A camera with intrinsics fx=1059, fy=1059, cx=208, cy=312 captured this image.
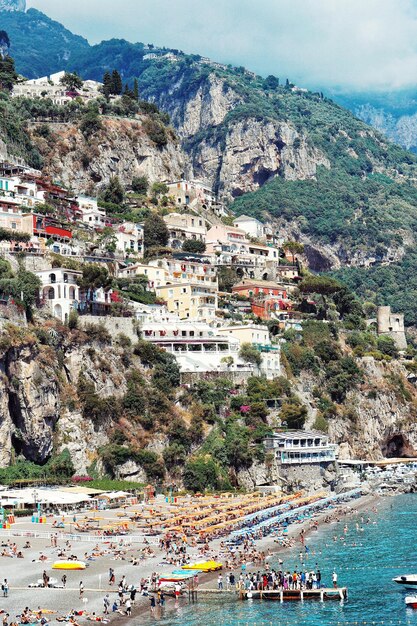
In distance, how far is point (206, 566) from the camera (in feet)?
173

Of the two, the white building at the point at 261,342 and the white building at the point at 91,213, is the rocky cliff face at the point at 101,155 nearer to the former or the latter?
the white building at the point at 91,213

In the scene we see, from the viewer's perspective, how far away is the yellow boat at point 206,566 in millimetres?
51844

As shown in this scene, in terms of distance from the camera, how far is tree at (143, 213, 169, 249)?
109875 millimetres

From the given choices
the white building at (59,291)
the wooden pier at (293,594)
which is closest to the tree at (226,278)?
the white building at (59,291)

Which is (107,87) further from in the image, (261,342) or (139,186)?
(261,342)

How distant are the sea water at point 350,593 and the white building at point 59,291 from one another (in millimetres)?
24939

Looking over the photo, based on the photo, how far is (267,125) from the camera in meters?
192

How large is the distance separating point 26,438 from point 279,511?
1758 cm

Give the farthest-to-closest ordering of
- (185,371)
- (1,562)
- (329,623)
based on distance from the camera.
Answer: (185,371)
(1,562)
(329,623)

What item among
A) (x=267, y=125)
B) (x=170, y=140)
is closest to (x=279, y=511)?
(x=170, y=140)

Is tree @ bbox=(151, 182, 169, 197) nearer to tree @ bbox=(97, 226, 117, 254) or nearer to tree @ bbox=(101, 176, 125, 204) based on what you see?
tree @ bbox=(101, 176, 125, 204)

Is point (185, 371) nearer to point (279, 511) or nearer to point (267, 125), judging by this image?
point (279, 511)

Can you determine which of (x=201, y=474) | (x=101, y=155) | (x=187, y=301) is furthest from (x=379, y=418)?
(x=101, y=155)

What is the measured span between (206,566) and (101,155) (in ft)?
249
